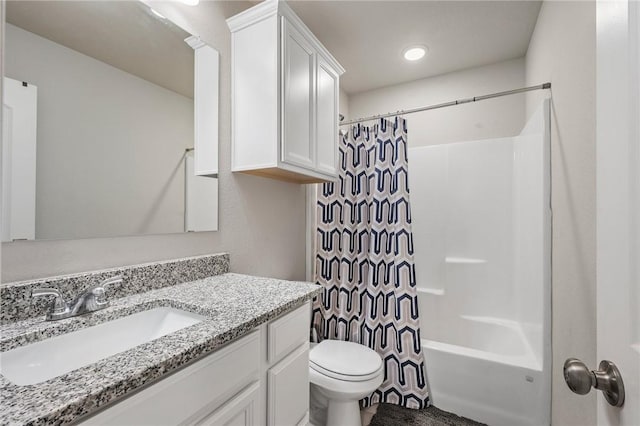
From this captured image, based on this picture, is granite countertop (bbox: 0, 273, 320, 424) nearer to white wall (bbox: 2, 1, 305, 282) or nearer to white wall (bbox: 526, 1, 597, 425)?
white wall (bbox: 2, 1, 305, 282)

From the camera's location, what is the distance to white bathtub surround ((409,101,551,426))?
1.70 metres

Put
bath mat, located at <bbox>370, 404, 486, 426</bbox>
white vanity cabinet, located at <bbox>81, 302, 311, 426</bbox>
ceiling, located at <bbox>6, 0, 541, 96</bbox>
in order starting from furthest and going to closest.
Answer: bath mat, located at <bbox>370, 404, 486, 426</bbox>, ceiling, located at <bbox>6, 0, 541, 96</bbox>, white vanity cabinet, located at <bbox>81, 302, 311, 426</bbox>

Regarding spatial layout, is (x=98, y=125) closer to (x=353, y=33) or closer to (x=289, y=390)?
(x=289, y=390)

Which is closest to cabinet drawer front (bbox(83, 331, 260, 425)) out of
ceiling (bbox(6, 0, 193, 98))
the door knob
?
the door knob

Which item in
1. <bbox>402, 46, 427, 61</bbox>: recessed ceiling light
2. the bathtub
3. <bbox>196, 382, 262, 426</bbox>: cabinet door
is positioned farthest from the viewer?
<bbox>402, 46, 427, 61</bbox>: recessed ceiling light

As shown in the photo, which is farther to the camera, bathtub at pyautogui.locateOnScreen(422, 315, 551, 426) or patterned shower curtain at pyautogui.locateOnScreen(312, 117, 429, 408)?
patterned shower curtain at pyautogui.locateOnScreen(312, 117, 429, 408)

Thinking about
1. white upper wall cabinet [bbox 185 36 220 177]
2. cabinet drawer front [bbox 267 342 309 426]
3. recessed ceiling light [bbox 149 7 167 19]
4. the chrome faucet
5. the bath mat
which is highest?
recessed ceiling light [bbox 149 7 167 19]

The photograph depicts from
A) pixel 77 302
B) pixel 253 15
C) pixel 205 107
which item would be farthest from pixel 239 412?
pixel 253 15

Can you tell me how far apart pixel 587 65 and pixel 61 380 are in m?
1.84

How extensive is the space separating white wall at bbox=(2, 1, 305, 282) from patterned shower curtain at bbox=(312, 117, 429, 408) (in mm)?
276

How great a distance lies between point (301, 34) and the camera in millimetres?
1528

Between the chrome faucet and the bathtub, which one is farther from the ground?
the chrome faucet

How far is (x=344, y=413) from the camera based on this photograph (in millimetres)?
1591

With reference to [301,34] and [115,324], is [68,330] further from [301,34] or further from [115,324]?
[301,34]
